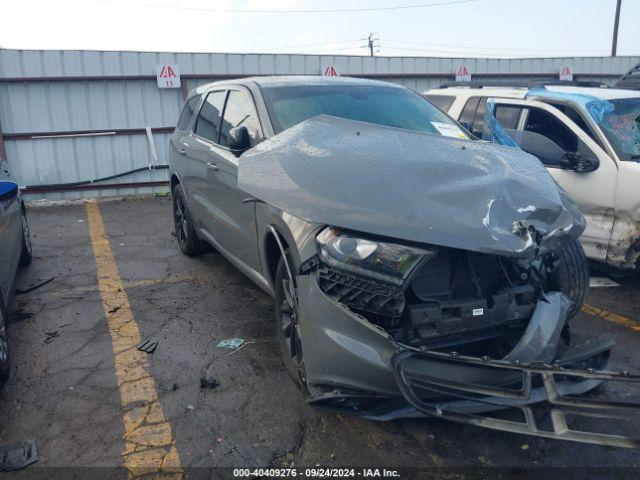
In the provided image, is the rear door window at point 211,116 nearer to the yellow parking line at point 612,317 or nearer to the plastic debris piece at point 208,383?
the plastic debris piece at point 208,383

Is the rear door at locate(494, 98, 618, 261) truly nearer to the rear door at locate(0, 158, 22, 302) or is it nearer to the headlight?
the headlight

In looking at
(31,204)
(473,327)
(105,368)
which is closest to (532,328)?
(473,327)

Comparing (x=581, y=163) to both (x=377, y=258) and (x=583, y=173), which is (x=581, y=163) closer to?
(x=583, y=173)

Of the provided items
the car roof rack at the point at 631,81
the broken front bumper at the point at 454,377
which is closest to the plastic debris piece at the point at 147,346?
the broken front bumper at the point at 454,377

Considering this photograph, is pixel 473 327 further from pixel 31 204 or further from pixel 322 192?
pixel 31 204

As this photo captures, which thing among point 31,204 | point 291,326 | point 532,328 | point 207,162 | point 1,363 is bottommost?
point 31,204

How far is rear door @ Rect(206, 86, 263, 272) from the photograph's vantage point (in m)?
3.95

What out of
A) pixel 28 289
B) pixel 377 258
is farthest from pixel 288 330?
pixel 28 289

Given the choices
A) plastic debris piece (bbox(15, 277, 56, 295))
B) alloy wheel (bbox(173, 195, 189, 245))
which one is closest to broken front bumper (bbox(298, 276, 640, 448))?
alloy wheel (bbox(173, 195, 189, 245))

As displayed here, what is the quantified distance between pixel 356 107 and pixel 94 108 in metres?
7.72

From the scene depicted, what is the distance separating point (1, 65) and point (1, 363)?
8149 mm

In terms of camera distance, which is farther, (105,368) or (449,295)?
(105,368)

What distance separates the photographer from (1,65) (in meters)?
9.73

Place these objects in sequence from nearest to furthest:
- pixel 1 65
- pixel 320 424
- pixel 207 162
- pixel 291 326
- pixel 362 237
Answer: pixel 362 237 → pixel 320 424 → pixel 291 326 → pixel 207 162 → pixel 1 65
